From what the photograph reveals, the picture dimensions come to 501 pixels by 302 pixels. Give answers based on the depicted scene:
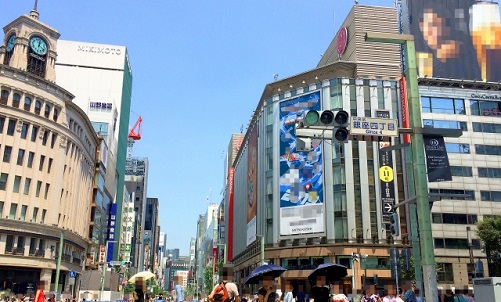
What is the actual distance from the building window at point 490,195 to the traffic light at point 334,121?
48451 millimetres

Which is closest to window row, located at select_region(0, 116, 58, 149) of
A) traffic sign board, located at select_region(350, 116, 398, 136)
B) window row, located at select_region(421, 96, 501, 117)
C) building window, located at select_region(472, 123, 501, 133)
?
traffic sign board, located at select_region(350, 116, 398, 136)

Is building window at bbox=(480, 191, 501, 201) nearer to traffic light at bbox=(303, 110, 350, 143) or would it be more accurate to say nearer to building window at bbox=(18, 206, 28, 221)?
traffic light at bbox=(303, 110, 350, 143)

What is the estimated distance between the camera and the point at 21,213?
4628cm

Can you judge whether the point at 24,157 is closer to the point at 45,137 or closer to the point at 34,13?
the point at 45,137

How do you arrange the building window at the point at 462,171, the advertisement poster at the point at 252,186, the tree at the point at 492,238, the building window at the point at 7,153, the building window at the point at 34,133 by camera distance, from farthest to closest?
the advertisement poster at the point at 252,186
the building window at the point at 462,171
the building window at the point at 34,133
the building window at the point at 7,153
the tree at the point at 492,238

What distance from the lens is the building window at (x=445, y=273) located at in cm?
5022

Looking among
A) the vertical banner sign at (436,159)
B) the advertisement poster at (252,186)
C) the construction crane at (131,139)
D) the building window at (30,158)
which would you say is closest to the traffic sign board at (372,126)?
the vertical banner sign at (436,159)

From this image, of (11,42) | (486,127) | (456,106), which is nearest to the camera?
(11,42)

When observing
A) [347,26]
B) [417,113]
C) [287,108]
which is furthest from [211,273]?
[417,113]

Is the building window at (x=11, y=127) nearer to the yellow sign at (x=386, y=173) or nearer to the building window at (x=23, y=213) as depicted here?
the building window at (x=23, y=213)

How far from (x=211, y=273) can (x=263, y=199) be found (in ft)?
171

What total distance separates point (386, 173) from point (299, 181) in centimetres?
960

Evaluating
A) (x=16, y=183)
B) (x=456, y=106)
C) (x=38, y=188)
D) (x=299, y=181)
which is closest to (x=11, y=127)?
(x=16, y=183)

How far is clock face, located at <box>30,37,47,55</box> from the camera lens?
55.5 m
